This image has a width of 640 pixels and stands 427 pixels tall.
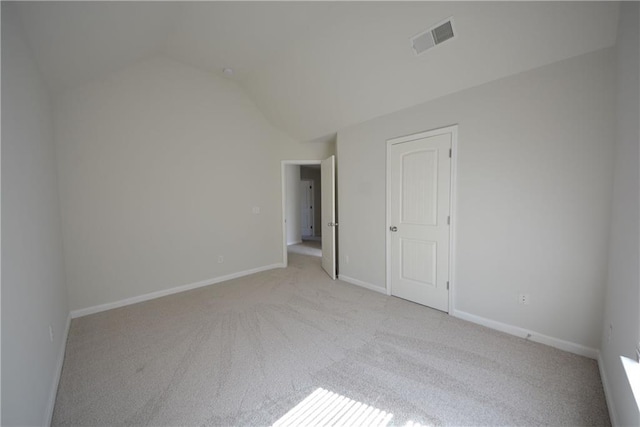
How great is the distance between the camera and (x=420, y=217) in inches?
121

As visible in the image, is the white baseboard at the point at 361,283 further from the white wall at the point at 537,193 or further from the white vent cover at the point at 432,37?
the white vent cover at the point at 432,37

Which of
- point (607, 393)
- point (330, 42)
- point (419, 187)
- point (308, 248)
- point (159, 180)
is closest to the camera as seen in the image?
point (607, 393)

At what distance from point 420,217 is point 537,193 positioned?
111 centimetres

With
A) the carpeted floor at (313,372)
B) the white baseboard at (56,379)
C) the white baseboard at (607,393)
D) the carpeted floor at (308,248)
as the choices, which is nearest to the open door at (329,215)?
the carpeted floor at (313,372)

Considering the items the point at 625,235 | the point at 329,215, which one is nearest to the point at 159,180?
the point at 329,215

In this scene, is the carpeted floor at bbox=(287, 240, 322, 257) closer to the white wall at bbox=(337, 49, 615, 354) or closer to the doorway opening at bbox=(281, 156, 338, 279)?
the doorway opening at bbox=(281, 156, 338, 279)

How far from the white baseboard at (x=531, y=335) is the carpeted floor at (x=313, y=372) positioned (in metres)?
0.07

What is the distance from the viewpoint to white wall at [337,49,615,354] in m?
1.97

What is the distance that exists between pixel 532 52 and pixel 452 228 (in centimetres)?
165

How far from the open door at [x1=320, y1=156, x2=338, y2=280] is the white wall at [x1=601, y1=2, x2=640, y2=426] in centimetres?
297

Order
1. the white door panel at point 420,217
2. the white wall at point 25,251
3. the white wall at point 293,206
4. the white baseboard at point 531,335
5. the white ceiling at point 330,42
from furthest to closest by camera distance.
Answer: the white wall at point 293,206 → the white door panel at point 420,217 → the white baseboard at point 531,335 → the white ceiling at point 330,42 → the white wall at point 25,251

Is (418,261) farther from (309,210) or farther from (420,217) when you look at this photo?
(309,210)

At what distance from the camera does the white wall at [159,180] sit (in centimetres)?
295

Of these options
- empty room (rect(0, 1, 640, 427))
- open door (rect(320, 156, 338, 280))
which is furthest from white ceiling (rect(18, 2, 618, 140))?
open door (rect(320, 156, 338, 280))
